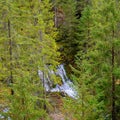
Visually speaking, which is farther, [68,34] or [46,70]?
[68,34]

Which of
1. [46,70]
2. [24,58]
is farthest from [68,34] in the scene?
[24,58]

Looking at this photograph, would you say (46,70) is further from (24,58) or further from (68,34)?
(68,34)

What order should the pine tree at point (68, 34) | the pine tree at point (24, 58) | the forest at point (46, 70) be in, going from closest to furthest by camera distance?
the pine tree at point (24, 58), the forest at point (46, 70), the pine tree at point (68, 34)

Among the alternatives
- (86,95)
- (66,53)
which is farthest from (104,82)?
(66,53)

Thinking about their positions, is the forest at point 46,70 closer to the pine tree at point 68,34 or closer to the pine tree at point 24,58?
the pine tree at point 24,58

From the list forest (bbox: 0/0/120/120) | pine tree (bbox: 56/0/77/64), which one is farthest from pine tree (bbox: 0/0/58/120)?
pine tree (bbox: 56/0/77/64)

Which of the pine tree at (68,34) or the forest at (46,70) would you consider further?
the pine tree at (68,34)

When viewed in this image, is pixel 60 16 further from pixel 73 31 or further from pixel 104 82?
pixel 104 82

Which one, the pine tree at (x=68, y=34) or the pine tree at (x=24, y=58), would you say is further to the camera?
the pine tree at (x=68, y=34)

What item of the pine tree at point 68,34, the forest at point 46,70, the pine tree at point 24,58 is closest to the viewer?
the pine tree at point 24,58

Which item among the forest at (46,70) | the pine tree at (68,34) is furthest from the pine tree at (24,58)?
the pine tree at (68,34)

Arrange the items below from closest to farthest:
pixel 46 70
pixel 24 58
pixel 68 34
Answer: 1. pixel 24 58
2. pixel 46 70
3. pixel 68 34

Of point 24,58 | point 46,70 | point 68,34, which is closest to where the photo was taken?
point 24,58

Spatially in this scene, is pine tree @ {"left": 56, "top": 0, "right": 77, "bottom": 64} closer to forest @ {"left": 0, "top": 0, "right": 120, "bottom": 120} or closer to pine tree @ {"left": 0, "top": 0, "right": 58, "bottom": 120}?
pine tree @ {"left": 0, "top": 0, "right": 58, "bottom": 120}
